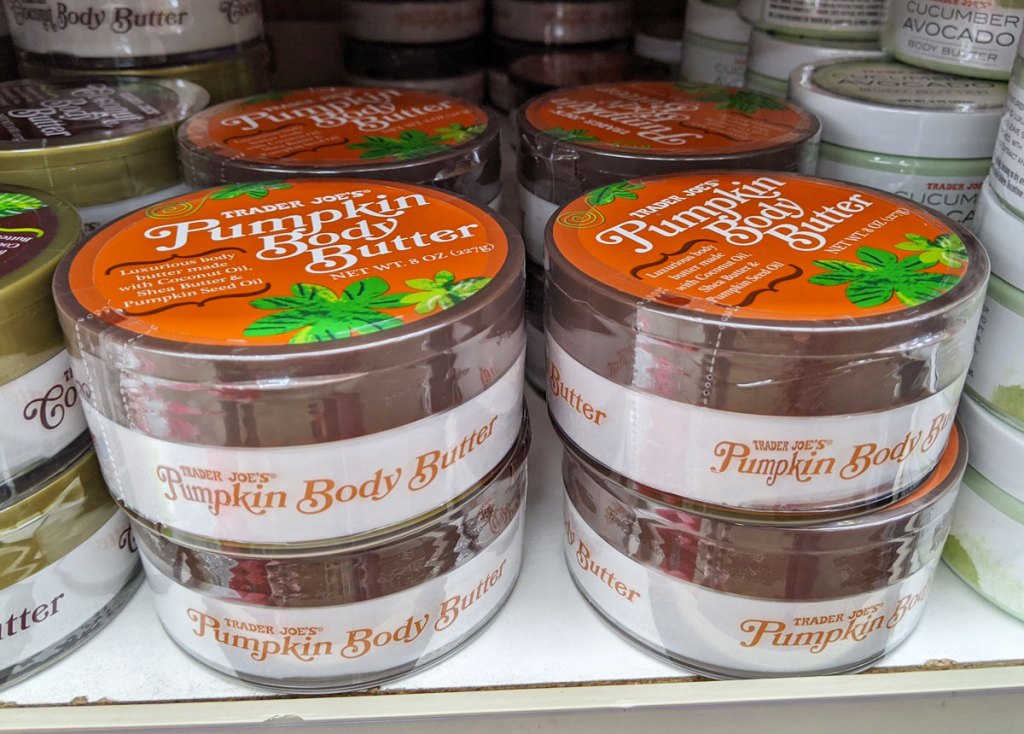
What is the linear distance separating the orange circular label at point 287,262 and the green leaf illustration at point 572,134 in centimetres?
14

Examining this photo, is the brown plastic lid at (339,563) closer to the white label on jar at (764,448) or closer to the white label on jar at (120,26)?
the white label on jar at (764,448)

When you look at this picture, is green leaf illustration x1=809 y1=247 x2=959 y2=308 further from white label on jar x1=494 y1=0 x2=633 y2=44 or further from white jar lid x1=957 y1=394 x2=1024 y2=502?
white label on jar x1=494 y1=0 x2=633 y2=44

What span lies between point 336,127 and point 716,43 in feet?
1.80

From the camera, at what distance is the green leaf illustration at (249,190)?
634mm

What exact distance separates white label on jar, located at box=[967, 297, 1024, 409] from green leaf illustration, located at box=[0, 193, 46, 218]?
0.61 m

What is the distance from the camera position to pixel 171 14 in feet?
2.74

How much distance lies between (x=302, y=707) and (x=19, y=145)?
1.46 ft

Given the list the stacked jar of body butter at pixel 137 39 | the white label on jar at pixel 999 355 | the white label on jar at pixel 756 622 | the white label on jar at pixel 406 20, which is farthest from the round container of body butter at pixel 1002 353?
the white label on jar at pixel 406 20

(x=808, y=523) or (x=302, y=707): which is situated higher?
(x=808, y=523)

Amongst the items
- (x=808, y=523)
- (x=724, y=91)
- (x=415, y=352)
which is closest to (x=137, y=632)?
(x=415, y=352)

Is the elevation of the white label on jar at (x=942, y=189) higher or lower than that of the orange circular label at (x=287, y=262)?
lower

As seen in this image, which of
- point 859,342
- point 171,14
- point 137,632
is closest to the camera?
point 859,342

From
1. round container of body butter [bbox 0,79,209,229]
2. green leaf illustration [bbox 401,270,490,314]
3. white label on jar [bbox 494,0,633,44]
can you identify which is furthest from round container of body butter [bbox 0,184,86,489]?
white label on jar [bbox 494,0,633,44]

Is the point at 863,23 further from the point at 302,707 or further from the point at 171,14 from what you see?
the point at 302,707
